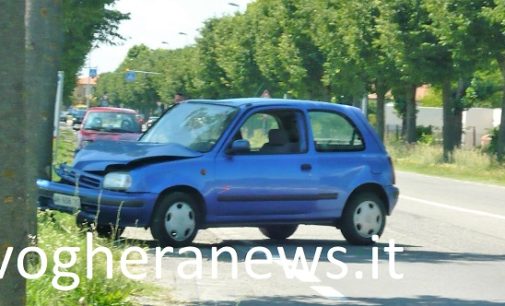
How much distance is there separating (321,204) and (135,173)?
2.39 meters

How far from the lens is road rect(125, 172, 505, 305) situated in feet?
36.3

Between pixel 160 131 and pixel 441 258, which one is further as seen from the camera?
pixel 160 131

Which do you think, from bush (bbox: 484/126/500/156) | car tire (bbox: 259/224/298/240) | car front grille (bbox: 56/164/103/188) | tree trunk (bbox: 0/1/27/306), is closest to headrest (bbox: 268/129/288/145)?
car tire (bbox: 259/224/298/240)

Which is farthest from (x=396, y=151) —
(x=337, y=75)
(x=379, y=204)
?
(x=379, y=204)

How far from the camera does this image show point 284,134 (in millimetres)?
15656

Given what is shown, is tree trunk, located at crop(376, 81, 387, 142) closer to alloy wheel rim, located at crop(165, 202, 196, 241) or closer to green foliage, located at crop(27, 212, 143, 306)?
alloy wheel rim, located at crop(165, 202, 196, 241)

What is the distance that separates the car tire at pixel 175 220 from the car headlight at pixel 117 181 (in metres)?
0.43

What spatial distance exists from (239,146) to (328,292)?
12.7 ft

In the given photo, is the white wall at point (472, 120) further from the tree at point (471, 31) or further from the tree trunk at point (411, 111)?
the tree at point (471, 31)

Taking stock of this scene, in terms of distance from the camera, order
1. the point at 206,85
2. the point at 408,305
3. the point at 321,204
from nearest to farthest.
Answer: the point at 408,305 → the point at 321,204 → the point at 206,85

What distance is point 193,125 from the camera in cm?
1552

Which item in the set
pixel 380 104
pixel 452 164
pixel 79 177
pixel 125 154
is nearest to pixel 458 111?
pixel 380 104

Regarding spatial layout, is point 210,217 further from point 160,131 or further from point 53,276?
point 53,276

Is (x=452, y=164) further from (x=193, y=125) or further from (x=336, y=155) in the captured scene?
(x=193, y=125)
